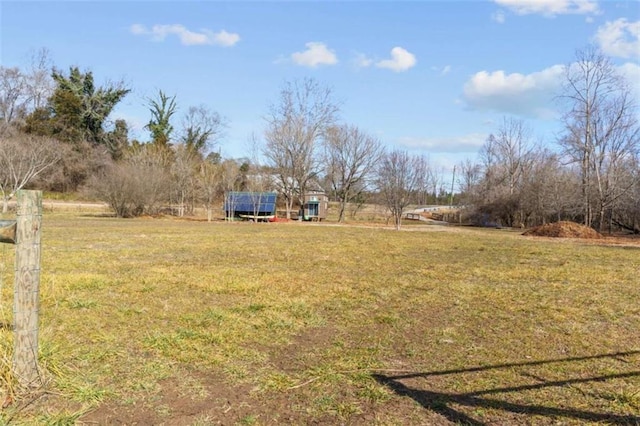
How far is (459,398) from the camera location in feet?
8.63

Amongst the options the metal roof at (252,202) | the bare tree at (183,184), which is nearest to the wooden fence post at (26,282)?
the metal roof at (252,202)

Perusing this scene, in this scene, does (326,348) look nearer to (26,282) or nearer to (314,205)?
(26,282)

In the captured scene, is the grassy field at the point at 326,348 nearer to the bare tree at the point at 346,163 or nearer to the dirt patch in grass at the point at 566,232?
the dirt patch in grass at the point at 566,232

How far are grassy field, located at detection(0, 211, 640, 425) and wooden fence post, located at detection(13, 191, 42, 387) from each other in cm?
11

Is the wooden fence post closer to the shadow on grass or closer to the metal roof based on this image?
the shadow on grass

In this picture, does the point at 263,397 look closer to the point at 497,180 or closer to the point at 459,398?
the point at 459,398

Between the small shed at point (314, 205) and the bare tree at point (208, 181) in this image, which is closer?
the bare tree at point (208, 181)

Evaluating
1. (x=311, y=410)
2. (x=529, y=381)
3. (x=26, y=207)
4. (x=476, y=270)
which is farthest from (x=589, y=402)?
(x=476, y=270)

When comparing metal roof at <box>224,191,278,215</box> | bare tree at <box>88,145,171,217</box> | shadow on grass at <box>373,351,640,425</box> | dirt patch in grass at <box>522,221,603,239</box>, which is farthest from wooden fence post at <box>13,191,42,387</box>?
metal roof at <box>224,191,278,215</box>

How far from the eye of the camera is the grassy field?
8.13ft

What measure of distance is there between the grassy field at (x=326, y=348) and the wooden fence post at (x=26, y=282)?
0.11 meters

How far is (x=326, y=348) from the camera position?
3537 millimetres

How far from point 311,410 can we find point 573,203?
98.9 ft

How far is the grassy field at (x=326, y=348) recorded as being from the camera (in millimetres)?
2477
